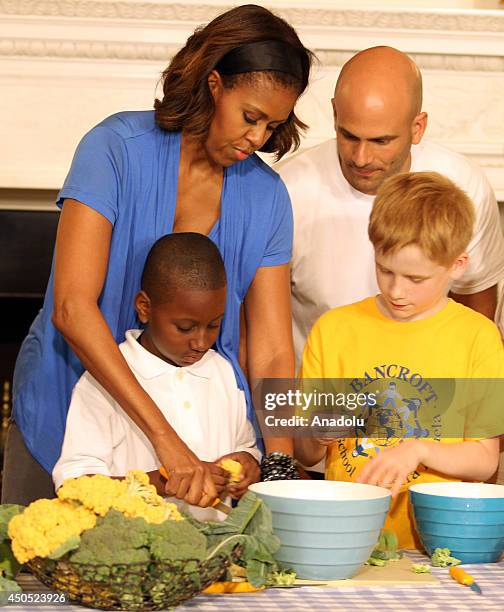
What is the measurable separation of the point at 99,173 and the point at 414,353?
1.99 feet

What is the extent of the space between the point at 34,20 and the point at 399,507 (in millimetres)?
2046

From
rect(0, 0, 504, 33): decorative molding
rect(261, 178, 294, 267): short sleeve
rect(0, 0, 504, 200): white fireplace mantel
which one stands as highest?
rect(0, 0, 504, 33): decorative molding

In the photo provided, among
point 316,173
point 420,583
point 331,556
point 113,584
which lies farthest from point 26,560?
point 316,173

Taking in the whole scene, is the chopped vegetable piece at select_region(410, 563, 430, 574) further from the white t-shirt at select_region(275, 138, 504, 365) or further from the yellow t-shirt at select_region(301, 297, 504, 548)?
the white t-shirt at select_region(275, 138, 504, 365)

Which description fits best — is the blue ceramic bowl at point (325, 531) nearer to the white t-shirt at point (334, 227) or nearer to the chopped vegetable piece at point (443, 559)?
the chopped vegetable piece at point (443, 559)

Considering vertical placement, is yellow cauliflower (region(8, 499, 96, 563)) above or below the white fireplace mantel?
below

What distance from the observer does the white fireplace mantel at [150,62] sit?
3.06 metres

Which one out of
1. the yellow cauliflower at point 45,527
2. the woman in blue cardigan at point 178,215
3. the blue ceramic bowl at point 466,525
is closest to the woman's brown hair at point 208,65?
the woman in blue cardigan at point 178,215

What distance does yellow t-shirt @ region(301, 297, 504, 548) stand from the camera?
5.40 ft

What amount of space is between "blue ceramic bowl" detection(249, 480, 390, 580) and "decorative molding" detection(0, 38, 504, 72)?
211 cm

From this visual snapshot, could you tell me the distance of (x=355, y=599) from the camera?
1.18 meters

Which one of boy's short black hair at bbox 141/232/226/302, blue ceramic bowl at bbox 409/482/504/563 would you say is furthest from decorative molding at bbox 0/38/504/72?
blue ceramic bowl at bbox 409/482/504/563

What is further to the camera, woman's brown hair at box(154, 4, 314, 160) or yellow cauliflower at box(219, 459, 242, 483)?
woman's brown hair at box(154, 4, 314, 160)

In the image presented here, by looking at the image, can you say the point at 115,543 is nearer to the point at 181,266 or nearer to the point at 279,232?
the point at 181,266
